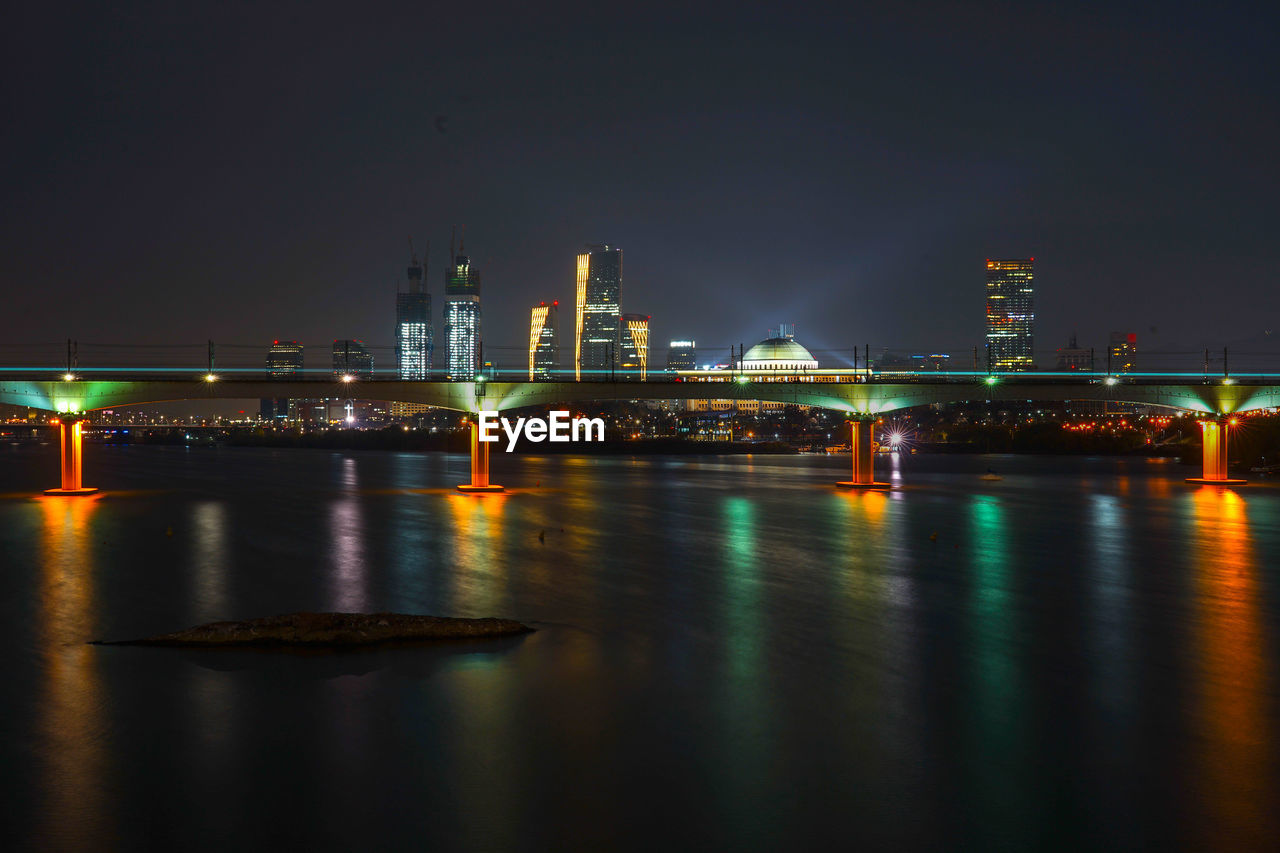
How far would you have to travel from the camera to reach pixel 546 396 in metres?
63.1

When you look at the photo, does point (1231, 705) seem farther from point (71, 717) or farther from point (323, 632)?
point (71, 717)

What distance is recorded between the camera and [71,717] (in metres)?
13.9

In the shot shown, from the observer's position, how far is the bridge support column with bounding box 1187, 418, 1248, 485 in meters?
70.4

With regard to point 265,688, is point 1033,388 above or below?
above

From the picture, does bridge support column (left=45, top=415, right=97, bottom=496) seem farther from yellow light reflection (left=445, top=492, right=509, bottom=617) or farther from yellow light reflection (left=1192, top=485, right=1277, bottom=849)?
A: yellow light reflection (left=1192, top=485, right=1277, bottom=849)

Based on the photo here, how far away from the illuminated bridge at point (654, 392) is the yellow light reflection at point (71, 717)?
32.8 meters

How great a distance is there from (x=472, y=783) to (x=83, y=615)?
1544 centimetres

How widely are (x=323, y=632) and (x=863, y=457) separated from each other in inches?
2199

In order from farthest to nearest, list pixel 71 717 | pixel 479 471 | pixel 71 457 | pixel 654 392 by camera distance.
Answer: pixel 654 392
pixel 479 471
pixel 71 457
pixel 71 717

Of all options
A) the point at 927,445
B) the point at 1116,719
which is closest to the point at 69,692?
the point at 1116,719

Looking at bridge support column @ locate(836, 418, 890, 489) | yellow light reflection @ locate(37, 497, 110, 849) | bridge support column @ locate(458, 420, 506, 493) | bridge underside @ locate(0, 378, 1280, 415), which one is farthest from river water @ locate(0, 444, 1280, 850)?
bridge support column @ locate(836, 418, 890, 489)

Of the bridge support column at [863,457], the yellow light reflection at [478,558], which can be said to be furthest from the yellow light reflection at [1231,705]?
the bridge support column at [863,457]

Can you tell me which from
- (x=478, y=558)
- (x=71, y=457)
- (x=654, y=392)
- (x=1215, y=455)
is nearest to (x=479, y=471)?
(x=654, y=392)

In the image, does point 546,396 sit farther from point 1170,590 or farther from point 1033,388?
point 1170,590
